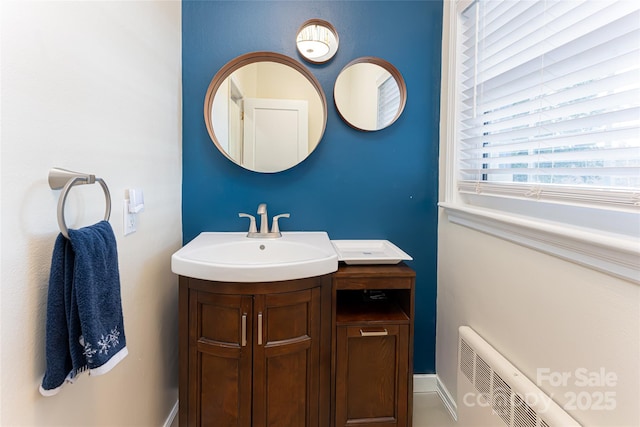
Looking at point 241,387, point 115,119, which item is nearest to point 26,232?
point 115,119

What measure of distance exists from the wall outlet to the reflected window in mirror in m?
1.12

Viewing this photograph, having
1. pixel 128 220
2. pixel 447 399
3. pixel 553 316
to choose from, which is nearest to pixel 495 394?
pixel 553 316

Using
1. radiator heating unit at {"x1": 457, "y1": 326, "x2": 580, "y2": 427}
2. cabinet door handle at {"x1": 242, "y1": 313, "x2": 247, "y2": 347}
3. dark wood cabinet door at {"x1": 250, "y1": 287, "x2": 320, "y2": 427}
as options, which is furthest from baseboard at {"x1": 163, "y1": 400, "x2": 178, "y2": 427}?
radiator heating unit at {"x1": 457, "y1": 326, "x2": 580, "y2": 427}

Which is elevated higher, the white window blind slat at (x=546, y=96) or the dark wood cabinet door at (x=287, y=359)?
the white window blind slat at (x=546, y=96)

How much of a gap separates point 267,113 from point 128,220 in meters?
0.89

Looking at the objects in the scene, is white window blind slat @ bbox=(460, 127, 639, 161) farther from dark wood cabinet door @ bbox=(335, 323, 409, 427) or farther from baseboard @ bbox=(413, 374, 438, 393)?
baseboard @ bbox=(413, 374, 438, 393)

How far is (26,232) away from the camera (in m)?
0.76

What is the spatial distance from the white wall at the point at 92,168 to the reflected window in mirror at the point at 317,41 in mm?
602

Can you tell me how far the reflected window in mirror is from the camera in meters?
1.83

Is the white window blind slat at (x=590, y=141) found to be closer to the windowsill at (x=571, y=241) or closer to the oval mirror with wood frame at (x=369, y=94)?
the windowsill at (x=571, y=241)

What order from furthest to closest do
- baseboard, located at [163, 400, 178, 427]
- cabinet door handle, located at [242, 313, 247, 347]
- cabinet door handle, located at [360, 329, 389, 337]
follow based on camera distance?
baseboard, located at [163, 400, 178, 427] → cabinet door handle, located at [360, 329, 389, 337] → cabinet door handle, located at [242, 313, 247, 347]

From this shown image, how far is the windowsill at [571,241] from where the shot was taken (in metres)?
0.84

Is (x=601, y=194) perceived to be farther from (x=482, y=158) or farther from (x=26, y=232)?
(x=26, y=232)

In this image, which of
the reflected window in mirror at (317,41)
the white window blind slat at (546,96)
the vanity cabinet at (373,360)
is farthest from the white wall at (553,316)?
the reflected window in mirror at (317,41)
